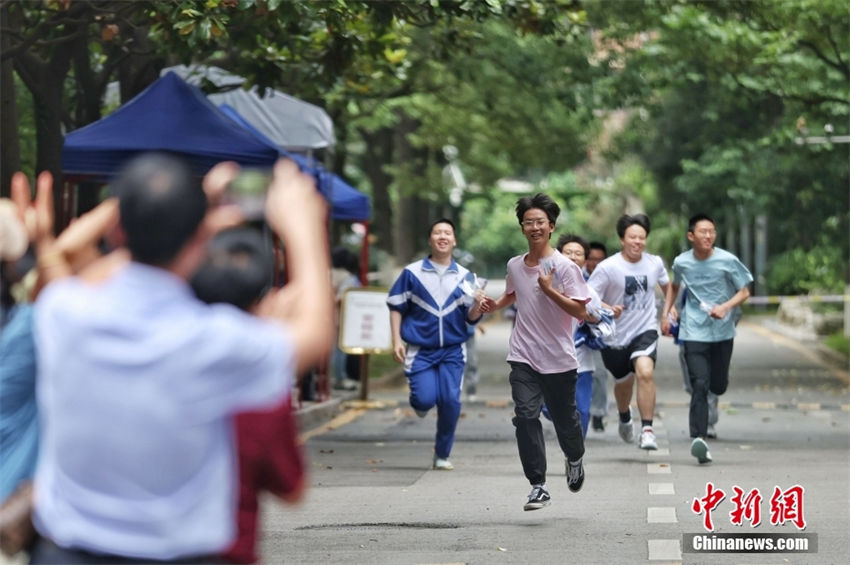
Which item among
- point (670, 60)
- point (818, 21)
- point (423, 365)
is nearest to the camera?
point (423, 365)

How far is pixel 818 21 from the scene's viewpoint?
19172 mm

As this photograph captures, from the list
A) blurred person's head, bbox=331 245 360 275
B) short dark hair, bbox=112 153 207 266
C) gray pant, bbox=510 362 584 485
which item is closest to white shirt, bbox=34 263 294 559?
short dark hair, bbox=112 153 207 266

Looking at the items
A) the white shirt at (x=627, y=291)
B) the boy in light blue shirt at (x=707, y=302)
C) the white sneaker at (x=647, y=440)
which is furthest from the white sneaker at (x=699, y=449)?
the white shirt at (x=627, y=291)

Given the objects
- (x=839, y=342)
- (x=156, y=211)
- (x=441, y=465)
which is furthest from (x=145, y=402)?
(x=839, y=342)

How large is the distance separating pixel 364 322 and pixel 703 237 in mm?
6064

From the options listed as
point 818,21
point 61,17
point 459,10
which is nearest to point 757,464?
point 459,10

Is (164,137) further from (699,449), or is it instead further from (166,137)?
(699,449)

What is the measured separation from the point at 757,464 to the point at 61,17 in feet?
21.6

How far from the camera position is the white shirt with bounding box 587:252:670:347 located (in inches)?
513

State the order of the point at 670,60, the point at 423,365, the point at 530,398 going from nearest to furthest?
the point at 530,398
the point at 423,365
the point at 670,60

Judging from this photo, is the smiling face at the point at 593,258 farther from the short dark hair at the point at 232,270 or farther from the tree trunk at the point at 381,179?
the tree trunk at the point at 381,179

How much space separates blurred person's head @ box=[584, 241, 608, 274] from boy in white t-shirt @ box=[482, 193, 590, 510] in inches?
214

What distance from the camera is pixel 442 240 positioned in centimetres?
1188

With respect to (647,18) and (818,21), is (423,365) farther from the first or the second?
(647,18)
